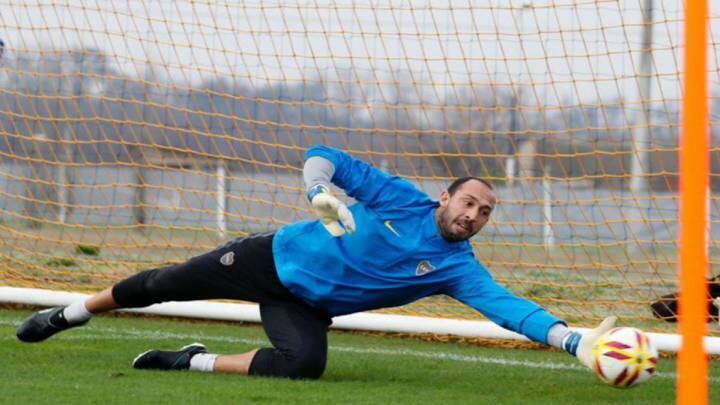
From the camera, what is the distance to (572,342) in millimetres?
5367

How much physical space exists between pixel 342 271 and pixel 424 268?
0.35m

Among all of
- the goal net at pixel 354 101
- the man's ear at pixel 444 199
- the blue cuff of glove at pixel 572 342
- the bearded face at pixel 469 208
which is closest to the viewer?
the blue cuff of glove at pixel 572 342

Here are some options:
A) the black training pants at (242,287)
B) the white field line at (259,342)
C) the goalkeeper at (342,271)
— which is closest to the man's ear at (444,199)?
the goalkeeper at (342,271)

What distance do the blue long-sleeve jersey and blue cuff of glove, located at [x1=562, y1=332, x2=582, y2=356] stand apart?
44 cm

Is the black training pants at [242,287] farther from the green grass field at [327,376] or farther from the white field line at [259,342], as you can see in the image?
the white field line at [259,342]

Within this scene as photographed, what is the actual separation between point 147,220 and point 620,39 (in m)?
5.03

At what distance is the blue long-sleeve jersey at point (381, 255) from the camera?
5801mm

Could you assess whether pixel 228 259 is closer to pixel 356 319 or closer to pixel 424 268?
pixel 424 268

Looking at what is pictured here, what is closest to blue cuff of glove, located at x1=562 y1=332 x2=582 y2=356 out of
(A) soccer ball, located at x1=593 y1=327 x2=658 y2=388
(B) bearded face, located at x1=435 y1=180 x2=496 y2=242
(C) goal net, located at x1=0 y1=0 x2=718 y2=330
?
(A) soccer ball, located at x1=593 y1=327 x2=658 y2=388

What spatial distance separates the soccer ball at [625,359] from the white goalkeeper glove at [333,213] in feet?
3.51

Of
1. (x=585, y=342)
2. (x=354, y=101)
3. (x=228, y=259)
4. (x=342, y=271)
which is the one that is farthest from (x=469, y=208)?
(x=354, y=101)

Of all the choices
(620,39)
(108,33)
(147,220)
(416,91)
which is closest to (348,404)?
(620,39)

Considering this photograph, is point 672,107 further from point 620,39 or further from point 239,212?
point 239,212

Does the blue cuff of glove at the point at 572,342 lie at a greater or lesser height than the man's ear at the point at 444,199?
lesser
